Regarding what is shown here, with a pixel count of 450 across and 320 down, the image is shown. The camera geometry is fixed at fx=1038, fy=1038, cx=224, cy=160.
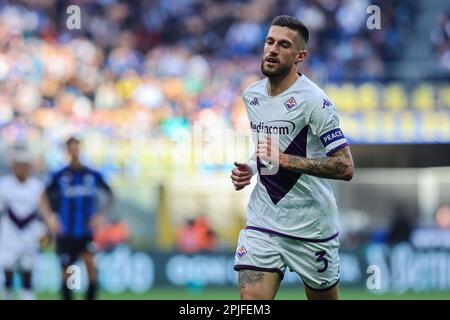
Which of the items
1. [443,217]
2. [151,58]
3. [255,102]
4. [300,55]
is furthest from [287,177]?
[151,58]

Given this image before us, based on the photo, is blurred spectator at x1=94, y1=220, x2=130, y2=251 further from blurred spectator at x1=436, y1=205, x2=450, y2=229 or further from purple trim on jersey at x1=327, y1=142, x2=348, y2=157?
purple trim on jersey at x1=327, y1=142, x2=348, y2=157

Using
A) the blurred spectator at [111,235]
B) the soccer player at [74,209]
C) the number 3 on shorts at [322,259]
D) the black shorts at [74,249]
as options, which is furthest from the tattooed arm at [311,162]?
the blurred spectator at [111,235]

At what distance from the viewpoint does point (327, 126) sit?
21.9 ft

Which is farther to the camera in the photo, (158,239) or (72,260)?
(158,239)

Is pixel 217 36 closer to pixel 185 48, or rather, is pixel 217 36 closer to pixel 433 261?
pixel 185 48

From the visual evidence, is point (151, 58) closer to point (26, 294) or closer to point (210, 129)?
point (210, 129)

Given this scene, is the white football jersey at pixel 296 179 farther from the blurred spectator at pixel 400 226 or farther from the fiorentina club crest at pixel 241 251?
the blurred spectator at pixel 400 226

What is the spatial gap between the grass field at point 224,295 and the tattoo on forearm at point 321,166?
8.95 meters

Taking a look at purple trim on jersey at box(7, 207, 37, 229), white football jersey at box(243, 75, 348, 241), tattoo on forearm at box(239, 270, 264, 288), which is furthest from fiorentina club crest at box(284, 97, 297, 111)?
purple trim on jersey at box(7, 207, 37, 229)

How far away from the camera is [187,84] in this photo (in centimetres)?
1862

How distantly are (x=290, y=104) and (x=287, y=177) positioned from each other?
1.57 feet

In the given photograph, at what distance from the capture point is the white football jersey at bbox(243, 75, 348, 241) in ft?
22.2

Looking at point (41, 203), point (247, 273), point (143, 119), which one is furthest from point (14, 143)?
point (247, 273)

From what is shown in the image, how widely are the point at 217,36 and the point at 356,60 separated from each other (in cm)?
286
